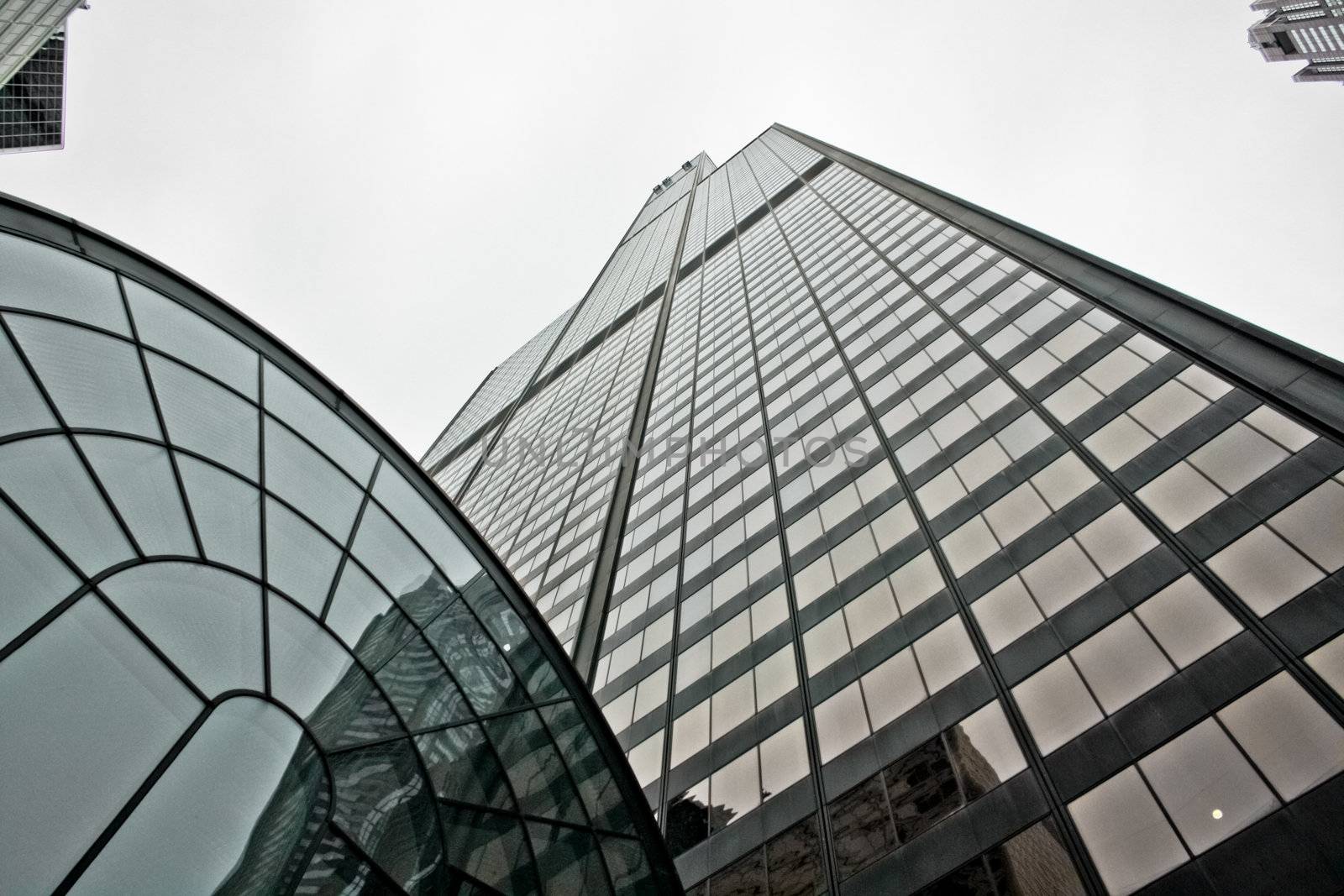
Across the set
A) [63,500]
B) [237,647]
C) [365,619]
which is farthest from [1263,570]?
[63,500]

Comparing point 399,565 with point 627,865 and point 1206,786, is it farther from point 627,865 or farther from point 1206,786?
point 1206,786

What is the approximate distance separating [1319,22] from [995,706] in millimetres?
186715

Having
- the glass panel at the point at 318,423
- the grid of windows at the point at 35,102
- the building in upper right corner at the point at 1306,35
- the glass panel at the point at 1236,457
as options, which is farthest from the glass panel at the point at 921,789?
the building in upper right corner at the point at 1306,35

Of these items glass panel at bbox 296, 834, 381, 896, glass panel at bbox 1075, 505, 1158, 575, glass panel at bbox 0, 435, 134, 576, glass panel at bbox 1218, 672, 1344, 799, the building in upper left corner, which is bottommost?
glass panel at bbox 1218, 672, 1344, 799

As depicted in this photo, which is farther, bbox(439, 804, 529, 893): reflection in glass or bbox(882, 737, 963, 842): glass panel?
bbox(882, 737, 963, 842): glass panel

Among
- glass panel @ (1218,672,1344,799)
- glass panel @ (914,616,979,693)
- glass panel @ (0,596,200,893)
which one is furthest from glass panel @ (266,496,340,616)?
glass panel @ (1218,672,1344,799)

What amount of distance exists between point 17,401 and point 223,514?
254 centimetres

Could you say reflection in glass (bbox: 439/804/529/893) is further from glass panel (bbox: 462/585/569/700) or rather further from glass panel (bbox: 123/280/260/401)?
glass panel (bbox: 123/280/260/401)

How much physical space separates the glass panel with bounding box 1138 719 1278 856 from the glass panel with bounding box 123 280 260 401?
1653 cm

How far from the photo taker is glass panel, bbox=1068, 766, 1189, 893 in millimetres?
12906

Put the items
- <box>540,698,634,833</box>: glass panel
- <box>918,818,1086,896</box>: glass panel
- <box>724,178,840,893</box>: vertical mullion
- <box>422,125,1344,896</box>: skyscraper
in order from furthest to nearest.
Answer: <box>724,178,840,893</box>: vertical mullion → <box>540,698,634,833</box>: glass panel → <box>422,125,1344,896</box>: skyscraper → <box>918,818,1086,896</box>: glass panel

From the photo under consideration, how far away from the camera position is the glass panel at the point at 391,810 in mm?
9562

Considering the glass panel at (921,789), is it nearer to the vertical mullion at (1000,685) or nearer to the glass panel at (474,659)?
the vertical mullion at (1000,685)

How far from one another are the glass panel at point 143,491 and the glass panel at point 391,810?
3.29 m
